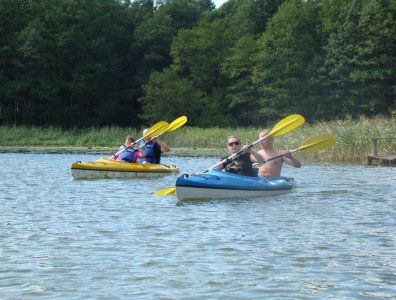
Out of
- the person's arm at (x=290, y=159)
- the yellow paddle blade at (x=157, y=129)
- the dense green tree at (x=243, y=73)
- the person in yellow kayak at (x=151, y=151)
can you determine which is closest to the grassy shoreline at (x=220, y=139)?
the yellow paddle blade at (x=157, y=129)

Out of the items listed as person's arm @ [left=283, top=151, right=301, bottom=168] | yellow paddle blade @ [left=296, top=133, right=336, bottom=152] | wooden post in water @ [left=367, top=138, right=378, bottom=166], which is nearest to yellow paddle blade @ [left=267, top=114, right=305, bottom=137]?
person's arm @ [left=283, top=151, right=301, bottom=168]

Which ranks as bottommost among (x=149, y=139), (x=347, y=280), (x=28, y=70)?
(x=347, y=280)

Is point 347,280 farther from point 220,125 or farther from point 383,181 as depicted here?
point 220,125

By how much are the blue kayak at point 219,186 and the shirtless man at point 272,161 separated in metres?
0.87

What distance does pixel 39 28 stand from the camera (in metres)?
50.3

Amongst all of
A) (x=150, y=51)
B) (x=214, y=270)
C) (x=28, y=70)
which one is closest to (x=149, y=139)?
(x=214, y=270)

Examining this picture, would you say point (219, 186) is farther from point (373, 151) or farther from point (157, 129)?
point (373, 151)

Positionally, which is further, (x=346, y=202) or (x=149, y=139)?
(x=149, y=139)

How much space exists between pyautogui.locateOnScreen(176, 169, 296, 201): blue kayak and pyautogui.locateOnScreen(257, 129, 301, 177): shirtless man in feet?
2.85

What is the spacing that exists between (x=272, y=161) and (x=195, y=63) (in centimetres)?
3941

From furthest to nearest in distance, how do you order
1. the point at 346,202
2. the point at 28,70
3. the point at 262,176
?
the point at 28,70 < the point at 262,176 < the point at 346,202

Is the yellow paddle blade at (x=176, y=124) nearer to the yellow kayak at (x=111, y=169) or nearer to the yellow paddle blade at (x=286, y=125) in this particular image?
the yellow kayak at (x=111, y=169)

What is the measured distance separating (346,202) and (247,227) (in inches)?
130

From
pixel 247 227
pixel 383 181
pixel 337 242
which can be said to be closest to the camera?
pixel 337 242
